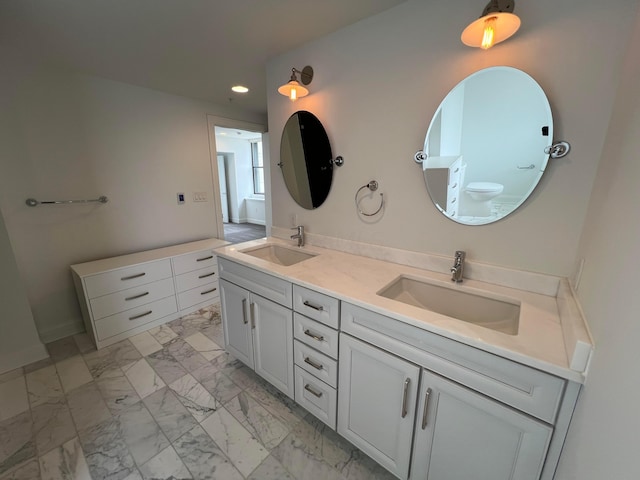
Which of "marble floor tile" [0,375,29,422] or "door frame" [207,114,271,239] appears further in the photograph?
"door frame" [207,114,271,239]

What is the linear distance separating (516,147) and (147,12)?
198 cm

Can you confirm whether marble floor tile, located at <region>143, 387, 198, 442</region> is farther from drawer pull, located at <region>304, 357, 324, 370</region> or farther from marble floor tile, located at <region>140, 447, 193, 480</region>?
drawer pull, located at <region>304, 357, 324, 370</region>

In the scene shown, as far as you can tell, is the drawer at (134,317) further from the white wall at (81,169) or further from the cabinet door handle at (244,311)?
the cabinet door handle at (244,311)

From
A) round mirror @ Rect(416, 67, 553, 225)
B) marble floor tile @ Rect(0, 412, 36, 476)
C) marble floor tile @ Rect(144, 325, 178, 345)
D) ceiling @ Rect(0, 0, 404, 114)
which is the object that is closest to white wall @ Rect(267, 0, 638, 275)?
round mirror @ Rect(416, 67, 553, 225)

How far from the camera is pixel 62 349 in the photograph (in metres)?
2.09

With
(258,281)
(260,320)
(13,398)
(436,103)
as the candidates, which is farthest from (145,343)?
(436,103)

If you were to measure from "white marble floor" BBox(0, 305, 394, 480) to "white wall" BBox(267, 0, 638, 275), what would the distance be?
47.5 inches

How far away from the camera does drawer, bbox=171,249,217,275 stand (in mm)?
2502

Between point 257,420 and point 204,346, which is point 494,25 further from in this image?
point 204,346

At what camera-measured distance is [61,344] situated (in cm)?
215

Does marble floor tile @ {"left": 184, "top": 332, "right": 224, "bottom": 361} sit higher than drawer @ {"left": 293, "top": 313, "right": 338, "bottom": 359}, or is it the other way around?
drawer @ {"left": 293, "top": 313, "right": 338, "bottom": 359}

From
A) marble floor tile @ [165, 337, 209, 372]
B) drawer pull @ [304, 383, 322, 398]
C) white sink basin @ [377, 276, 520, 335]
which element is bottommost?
marble floor tile @ [165, 337, 209, 372]

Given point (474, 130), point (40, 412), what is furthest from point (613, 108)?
point (40, 412)

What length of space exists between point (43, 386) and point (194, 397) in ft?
3.55
